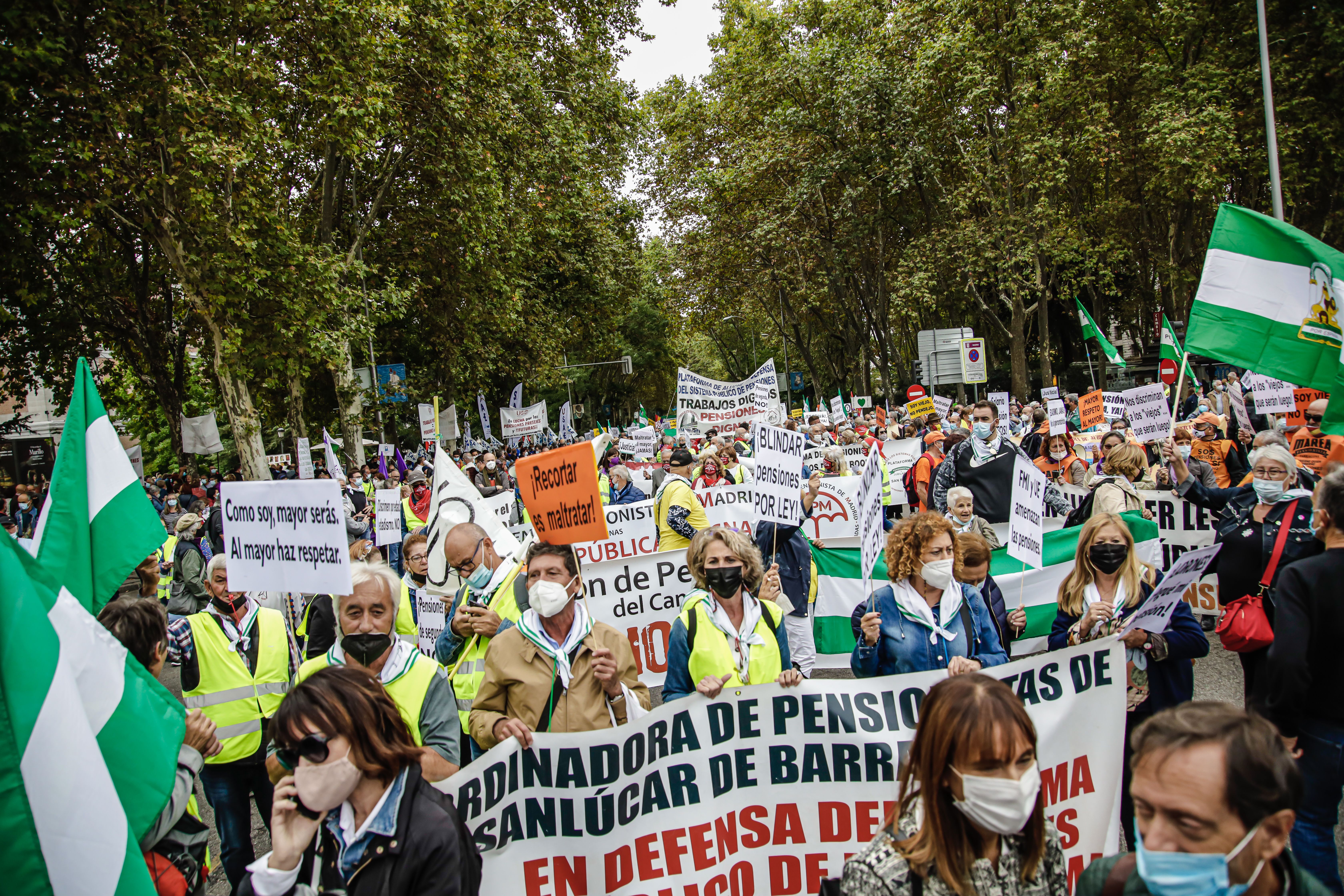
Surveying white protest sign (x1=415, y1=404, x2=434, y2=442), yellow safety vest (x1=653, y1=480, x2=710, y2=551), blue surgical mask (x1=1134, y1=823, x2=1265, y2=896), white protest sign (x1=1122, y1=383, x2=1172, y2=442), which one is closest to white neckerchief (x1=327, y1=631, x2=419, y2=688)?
blue surgical mask (x1=1134, y1=823, x2=1265, y2=896)

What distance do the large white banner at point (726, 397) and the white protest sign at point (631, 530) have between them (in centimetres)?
448

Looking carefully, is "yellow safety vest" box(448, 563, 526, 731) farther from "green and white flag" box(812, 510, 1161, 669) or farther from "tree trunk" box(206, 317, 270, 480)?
"tree trunk" box(206, 317, 270, 480)

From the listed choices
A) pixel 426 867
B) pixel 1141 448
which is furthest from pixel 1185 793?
pixel 1141 448

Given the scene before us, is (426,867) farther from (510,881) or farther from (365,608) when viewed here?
(365,608)

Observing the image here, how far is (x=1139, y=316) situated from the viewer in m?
44.2

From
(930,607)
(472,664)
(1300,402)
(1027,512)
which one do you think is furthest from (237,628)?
(1300,402)

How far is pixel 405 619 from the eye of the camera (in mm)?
5078

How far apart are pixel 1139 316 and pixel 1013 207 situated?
1997 centimetres

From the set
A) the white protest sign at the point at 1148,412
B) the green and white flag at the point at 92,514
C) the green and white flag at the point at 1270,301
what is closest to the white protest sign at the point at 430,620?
the green and white flag at the point at 92,514

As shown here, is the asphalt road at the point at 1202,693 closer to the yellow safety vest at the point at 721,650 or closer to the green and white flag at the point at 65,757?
the yellow safety vest at the point at 721,650

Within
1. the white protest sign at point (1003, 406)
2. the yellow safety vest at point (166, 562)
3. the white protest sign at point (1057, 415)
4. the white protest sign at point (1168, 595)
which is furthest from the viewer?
the white protest sign at point (1003, 406)

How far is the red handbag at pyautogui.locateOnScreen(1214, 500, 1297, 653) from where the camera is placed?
12.7 ft

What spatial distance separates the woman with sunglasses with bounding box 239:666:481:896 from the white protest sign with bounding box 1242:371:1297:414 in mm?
11886

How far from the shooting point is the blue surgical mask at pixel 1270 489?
16.0 ft
